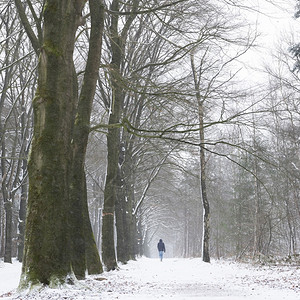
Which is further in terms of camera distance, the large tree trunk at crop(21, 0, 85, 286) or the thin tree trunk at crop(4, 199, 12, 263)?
the thin tree trunk at crop(4, 199, 12, 263)

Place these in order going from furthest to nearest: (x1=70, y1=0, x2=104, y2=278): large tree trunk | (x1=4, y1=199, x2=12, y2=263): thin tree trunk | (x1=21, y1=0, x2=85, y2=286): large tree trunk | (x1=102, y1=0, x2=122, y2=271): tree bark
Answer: (x1=4, y1=199, x2=12, y2=263): thin tree trunk
(x1=102, y1=0, x2=122, y2=271): tree bark
(x1=70, y1=0, x2=104, y2=278): large tree trunk
(x1=21, y1=0, x2=85, y2=286): large tree trunk

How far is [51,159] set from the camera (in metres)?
6.52

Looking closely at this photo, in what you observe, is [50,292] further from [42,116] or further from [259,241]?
[259,241]

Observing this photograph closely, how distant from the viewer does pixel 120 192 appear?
18.4 metres

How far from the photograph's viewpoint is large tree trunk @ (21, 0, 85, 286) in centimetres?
618

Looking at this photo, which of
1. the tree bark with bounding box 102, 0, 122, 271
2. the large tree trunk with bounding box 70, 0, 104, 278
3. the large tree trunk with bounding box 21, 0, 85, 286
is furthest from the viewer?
the tree bark with bounding box 102, 0, 122, 271

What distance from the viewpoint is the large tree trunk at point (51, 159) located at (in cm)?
618

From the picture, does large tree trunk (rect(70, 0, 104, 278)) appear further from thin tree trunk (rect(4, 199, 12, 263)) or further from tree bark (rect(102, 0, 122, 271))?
thin tree trunk (rect(4, 199, 12, 263))

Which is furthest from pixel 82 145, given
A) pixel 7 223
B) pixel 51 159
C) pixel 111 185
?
pixel 7 223

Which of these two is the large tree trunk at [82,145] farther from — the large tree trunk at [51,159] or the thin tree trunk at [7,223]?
the thin tree trunk at [7,223]

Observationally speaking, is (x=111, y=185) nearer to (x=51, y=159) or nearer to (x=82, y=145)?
(x=82, y=145)

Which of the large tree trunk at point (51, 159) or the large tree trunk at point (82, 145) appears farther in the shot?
the large tree trunk at point (82, 145)

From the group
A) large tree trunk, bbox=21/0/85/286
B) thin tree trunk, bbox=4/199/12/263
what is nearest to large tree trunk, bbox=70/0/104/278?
large tree trunk, bbox=21/0/85/286

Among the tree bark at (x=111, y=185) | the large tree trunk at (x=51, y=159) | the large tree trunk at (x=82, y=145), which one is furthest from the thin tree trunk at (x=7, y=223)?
the large tree trunk at (x=51, y=159)
